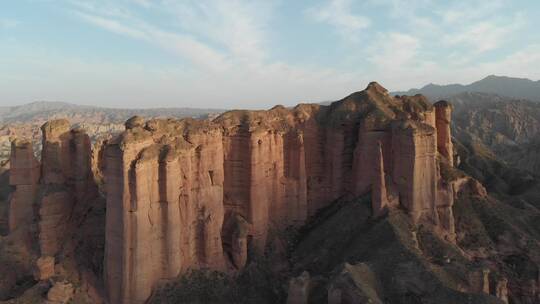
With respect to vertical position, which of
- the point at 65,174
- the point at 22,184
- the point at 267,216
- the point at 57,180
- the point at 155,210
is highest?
the point at 65,174

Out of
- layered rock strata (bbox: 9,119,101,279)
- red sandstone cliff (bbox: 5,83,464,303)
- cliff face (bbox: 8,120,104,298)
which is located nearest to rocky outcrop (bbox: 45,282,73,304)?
red sandstone cliff (bbox: 5,83,464,303)

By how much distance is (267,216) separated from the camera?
3997cm

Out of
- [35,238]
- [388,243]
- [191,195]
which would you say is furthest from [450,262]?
[35,238]

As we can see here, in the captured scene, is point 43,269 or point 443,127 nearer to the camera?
point 43,269

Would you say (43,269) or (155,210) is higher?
(155,210)

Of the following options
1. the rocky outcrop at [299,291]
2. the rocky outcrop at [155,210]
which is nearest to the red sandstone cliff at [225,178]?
the rocky outcrop at [155,210]

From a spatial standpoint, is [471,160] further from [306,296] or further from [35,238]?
[35,238]

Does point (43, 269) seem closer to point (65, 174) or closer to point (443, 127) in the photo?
point (65, 174)

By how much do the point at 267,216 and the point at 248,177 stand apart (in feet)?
14.8

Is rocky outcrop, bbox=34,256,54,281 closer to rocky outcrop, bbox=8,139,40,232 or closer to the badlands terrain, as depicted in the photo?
the badlands terrain

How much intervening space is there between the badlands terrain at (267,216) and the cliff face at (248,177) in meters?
0.11

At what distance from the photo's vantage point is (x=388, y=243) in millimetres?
30609

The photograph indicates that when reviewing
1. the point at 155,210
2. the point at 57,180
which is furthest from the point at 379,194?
the point at 57,180

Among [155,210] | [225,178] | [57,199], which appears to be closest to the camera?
[155,210]
